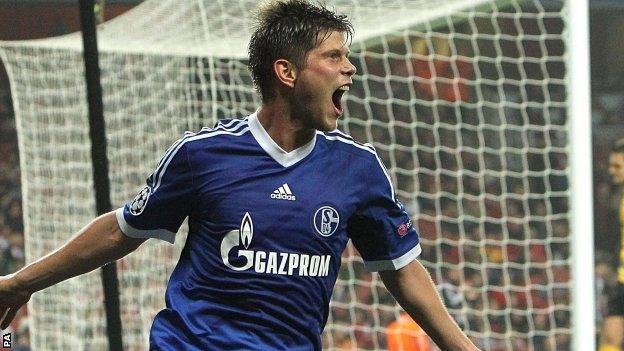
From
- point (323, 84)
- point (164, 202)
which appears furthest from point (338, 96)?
point (164, 202)

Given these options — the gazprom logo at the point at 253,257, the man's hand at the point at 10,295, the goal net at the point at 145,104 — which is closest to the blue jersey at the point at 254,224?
the gazprom logo at the point at 253,257

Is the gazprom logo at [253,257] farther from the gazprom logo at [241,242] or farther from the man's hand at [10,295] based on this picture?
the man's hand at [10,295]

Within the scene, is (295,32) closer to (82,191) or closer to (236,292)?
(236,292)

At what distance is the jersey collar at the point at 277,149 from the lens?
263cm

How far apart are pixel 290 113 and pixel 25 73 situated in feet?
12.3

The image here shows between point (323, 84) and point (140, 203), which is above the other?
point (323, 84)

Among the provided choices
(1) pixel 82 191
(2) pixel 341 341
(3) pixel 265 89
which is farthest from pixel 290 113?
(2) pixel 341 341

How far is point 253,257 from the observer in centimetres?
257

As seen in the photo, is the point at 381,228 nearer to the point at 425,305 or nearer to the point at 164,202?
the point at 425,305

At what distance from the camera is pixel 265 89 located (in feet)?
8.88

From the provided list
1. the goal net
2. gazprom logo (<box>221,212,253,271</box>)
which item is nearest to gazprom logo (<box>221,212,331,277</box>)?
gazprom logo (<box>221,212,253,271</box>)

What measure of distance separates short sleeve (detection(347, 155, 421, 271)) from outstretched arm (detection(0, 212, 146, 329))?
1.62ft

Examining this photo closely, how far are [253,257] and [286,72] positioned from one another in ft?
1.32

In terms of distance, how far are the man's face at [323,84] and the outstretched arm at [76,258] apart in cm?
48
